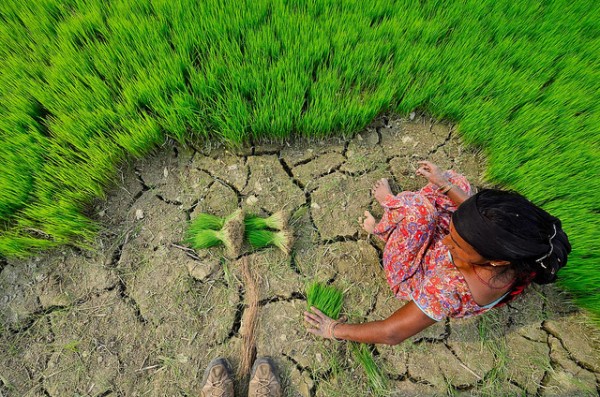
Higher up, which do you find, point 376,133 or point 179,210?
point 376,133

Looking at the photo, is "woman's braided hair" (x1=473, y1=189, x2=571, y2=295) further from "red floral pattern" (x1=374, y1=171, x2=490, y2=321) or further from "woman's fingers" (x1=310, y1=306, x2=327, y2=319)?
"woman's fingers" (x1=310, y1=306, x2=327, y2=319)

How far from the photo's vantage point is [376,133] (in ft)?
7.01

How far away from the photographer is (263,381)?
162cm

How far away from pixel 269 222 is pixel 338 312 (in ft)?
1.93

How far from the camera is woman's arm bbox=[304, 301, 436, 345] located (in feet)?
4.51

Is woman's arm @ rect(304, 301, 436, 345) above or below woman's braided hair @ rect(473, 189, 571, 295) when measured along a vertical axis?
below

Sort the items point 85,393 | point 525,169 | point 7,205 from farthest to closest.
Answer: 1. point 525,169
2. point 7,205
3. point 85,393

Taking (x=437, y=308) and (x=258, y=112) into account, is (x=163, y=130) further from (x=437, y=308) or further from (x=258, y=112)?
(x=437, y=308)

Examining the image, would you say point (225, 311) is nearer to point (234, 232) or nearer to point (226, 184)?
point (234, 232)

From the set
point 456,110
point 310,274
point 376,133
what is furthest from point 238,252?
point 456,110

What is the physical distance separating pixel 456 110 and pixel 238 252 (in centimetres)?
151

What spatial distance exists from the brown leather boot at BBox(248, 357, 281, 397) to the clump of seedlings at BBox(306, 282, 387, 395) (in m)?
0.35

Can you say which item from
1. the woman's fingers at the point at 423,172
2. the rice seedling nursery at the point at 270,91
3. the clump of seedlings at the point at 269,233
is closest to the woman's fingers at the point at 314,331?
the rice seedling nursery at the point at 270,91

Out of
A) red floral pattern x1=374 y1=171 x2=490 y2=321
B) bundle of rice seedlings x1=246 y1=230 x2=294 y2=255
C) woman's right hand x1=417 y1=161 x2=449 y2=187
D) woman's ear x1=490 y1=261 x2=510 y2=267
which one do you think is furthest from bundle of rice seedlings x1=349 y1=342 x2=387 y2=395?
woman's right hand x1=417 y1=161 x2=449 y2=187
